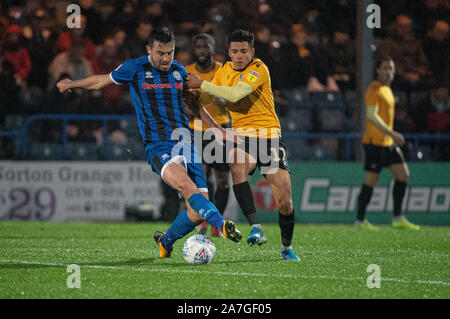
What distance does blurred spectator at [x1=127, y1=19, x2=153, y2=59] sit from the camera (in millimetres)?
13805

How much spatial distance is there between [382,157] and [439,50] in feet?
14.0

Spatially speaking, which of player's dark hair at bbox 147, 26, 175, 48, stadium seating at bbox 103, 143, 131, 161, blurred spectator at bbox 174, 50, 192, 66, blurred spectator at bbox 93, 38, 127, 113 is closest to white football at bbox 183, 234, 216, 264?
player's dark hair at bbox 147, 26, 175, 48

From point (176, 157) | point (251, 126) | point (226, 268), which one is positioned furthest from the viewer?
point (251, 126)

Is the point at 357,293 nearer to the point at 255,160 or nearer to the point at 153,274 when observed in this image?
the point at 153,274

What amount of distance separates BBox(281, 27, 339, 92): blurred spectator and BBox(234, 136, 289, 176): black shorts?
678 centimetres

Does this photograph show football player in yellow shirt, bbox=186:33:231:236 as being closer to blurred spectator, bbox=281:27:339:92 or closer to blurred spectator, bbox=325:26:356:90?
blurred spectator, bbox=281:27:339:92

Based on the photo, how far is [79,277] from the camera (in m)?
5.81

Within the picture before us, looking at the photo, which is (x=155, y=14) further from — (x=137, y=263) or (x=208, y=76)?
(x=137, y=263)

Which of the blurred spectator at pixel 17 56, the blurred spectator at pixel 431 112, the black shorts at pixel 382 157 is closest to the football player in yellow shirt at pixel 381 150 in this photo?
the black shorts at pixel 382 157

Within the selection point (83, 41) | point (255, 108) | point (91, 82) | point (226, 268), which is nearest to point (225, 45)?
point (83, 41)

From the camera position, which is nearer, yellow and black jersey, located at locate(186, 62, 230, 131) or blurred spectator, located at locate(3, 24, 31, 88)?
yellow and black jersey, located at locate(186, 62, 230, 131)

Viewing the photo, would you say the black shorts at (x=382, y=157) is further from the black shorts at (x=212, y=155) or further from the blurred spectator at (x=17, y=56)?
the blurred spectator at (x=17, y=56)

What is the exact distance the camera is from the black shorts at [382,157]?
11711 mm

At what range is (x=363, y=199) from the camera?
1191 cm
